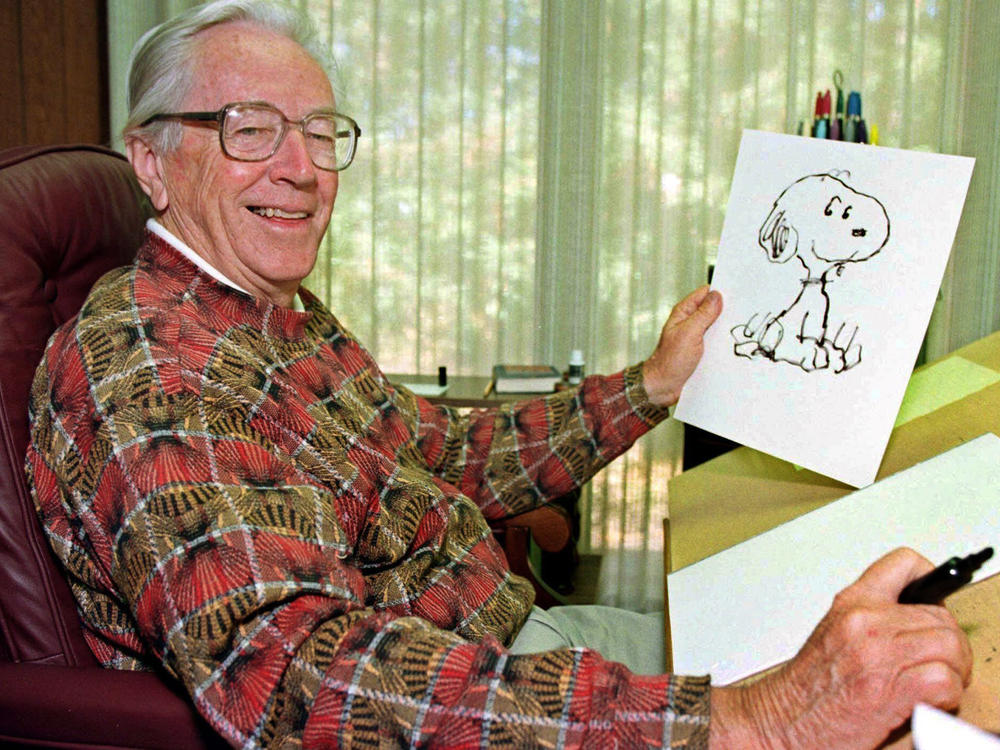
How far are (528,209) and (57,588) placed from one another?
1.99m

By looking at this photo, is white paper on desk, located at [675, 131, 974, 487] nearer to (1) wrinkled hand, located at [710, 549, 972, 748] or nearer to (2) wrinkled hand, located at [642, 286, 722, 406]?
(2) wrinkled hand, located at [642, 286, 722, 406]

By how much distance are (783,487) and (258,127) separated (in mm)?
772

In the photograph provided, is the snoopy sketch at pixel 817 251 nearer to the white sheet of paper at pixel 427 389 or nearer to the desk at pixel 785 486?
the desk at pixel 785 486

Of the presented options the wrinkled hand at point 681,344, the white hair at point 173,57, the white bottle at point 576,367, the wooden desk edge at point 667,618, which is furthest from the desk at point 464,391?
the white hair at point 173,57

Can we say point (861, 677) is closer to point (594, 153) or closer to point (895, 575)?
point (895, 575)

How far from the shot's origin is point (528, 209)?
268cm

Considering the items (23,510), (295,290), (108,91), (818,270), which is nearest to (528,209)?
(108,91)

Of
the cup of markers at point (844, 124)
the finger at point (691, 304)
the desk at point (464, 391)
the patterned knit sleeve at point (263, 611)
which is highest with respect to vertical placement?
the cup of markers at point (844, 124)

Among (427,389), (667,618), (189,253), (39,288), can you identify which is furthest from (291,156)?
Result: (427,389)

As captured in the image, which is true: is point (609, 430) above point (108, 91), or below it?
below

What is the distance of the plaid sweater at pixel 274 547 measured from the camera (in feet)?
2.09

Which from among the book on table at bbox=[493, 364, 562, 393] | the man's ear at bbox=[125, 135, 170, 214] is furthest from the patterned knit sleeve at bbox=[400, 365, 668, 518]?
the book on table at bbox=[493, 364, 562, 393]

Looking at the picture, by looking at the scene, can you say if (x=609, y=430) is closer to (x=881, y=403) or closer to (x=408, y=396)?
(x=408, y=396)

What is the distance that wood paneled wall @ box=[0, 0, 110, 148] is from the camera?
1938 mm
